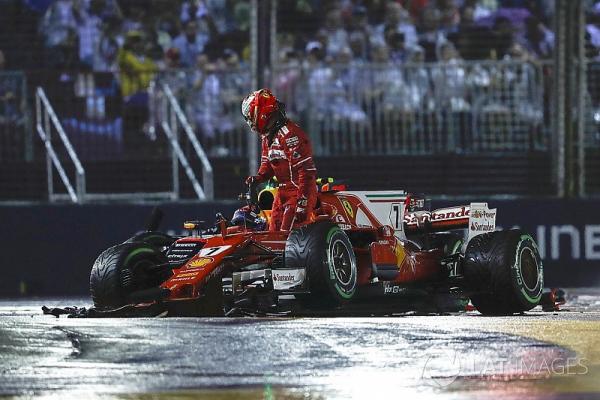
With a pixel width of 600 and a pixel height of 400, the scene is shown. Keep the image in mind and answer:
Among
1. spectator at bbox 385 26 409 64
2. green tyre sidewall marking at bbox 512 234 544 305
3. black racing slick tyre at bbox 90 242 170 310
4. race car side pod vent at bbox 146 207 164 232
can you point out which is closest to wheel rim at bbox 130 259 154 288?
black racing slick tyre at bbox 90 242 170 310

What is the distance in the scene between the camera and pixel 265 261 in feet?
34.6

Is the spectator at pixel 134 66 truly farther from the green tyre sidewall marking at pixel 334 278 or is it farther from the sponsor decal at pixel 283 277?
the sponsor decal at pixel 283 277

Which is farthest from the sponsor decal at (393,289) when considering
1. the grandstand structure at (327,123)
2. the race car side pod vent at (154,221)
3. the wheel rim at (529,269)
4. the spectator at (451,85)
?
the spectator at (451,85)

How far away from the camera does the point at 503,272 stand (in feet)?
36.3

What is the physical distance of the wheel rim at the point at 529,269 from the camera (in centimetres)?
1123

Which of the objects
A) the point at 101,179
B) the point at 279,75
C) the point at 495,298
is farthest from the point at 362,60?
the point at 495,298

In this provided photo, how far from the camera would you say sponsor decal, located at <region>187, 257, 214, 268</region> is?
1017 cm

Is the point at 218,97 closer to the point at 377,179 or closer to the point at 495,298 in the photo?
the point at 377,179

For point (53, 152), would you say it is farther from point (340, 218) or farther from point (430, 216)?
point (340, 218)

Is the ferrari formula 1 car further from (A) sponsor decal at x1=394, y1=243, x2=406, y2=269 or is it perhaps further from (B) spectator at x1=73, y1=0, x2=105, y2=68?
(B) spectator at x1=73, y1=0, x2=105, y2=68

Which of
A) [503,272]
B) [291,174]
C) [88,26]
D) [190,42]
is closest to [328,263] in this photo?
[291,174]

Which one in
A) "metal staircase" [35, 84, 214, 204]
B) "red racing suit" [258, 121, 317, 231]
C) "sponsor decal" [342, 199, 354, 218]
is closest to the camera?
"red racing suit" [258, 121, 317, 231]

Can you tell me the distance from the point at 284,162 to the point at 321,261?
1225 millimetres

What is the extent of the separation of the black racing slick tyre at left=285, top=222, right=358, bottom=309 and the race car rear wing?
58.6 inches
